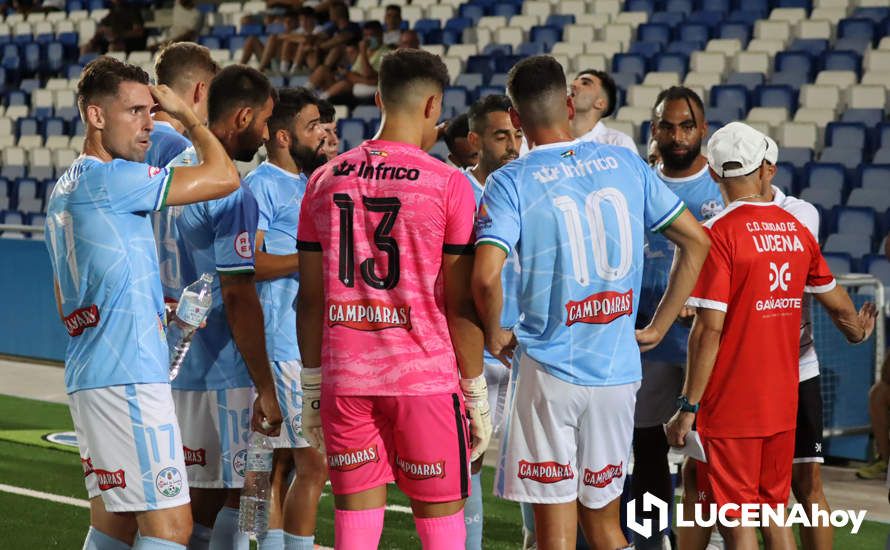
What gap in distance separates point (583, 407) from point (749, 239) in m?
0.98

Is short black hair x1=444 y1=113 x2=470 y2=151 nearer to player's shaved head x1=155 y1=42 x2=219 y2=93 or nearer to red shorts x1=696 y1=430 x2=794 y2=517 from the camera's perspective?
player's shaved head x1=155 y1=42 x2=219 y2=93

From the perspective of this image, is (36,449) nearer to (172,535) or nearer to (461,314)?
(172,535)

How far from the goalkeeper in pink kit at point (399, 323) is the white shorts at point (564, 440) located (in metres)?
0.41

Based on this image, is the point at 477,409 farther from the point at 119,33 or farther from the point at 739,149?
the point at 119,33

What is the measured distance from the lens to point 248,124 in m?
4.98

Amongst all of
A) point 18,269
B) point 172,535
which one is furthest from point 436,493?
point 18,269

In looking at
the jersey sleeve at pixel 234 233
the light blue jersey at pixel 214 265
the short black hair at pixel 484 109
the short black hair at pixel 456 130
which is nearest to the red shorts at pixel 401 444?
the jersey sleeve at pixel 234 233

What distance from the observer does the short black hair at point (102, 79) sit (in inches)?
167

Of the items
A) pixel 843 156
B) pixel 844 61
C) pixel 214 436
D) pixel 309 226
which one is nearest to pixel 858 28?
pixel 844 61

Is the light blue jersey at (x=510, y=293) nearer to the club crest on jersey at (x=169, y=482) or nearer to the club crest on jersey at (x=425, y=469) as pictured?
the club crest on jersey at (x=425, y=469)

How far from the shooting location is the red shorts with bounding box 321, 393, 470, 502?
4.04 meters

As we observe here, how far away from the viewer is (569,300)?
4445 millimetres

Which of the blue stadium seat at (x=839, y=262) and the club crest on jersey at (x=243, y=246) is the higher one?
the club crest on jersey at (x=243, y=246)

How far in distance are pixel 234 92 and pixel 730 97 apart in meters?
9.52
